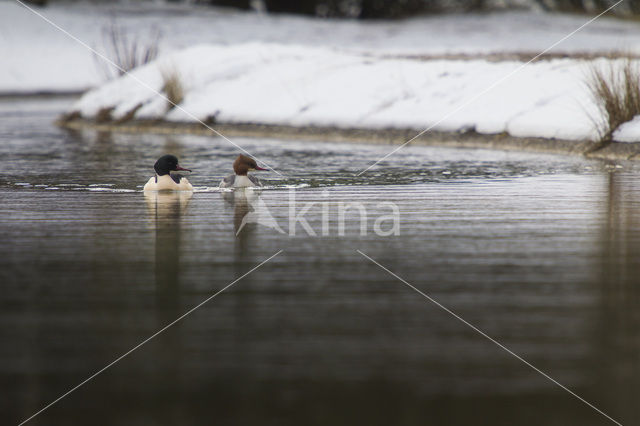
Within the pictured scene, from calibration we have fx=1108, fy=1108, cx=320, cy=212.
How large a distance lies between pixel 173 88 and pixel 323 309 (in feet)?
48.9

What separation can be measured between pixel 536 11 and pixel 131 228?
134 ft

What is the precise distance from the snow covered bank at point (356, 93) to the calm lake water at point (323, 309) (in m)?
5.35

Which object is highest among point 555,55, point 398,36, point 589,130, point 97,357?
point 398,36

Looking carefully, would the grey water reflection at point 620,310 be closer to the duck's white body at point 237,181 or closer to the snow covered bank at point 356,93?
the duck's white body at point 237,181

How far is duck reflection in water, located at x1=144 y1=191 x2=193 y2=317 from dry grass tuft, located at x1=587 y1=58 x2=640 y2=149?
4976 mm

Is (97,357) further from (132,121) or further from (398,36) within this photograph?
(398,36)

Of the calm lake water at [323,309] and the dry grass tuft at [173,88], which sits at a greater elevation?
the dry grass tuft at [173,88]

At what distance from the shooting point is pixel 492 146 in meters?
13.6

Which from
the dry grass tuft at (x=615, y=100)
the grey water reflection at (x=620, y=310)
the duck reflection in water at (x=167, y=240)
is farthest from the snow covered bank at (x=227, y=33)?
the grey water reflection at (x=620, y=310)

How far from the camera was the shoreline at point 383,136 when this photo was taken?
12078mm

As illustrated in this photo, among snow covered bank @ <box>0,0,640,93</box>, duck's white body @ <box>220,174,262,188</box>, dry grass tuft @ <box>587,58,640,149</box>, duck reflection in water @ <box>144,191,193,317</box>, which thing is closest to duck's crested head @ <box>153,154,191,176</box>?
duck reflection in water @ <box>144,191,193,317</box>

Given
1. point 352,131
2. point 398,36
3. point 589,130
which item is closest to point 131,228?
point 589,130

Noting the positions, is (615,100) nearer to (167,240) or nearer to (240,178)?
(240,178)

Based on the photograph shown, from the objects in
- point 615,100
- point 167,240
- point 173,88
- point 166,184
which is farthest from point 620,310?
point 173,88
